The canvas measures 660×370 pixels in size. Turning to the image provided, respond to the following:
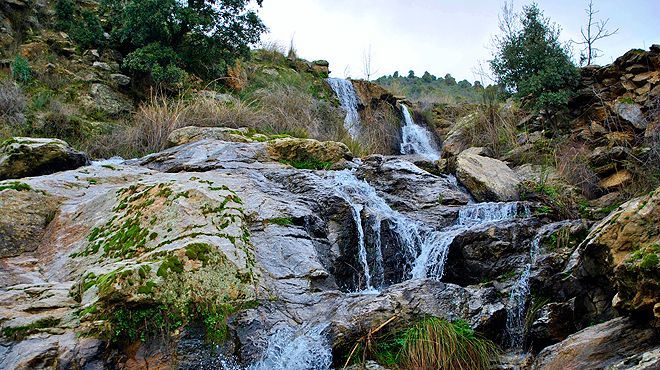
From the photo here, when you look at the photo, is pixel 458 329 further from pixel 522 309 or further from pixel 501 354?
pixel 522 309

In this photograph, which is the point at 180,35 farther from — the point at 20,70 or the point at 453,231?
the point at 453,231

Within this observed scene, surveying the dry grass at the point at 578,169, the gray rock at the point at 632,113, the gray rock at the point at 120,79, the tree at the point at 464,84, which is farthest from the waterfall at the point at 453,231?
the tree at the point at 464,84

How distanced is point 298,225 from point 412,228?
1809mm

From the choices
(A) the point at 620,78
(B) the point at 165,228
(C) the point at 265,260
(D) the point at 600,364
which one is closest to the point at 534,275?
(D) the point at 600,364

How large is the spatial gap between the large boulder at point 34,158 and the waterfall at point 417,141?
8645mm

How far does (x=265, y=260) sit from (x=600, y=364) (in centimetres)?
269

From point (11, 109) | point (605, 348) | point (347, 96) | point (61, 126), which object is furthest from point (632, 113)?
point (11, 109)

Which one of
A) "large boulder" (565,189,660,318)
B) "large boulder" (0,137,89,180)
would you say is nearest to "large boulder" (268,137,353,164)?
"large boulder" (0,137,89,180)

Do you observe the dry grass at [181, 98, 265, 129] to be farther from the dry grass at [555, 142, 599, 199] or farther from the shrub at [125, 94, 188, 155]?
the dry grass at [555, 142, 599, 199]

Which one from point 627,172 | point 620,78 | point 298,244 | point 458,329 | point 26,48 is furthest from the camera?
point 26,48

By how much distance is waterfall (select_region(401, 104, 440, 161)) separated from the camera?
1341 cm

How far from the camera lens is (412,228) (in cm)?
620

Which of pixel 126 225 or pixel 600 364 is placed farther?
pixel 126 225

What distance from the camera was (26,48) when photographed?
36.0ft
